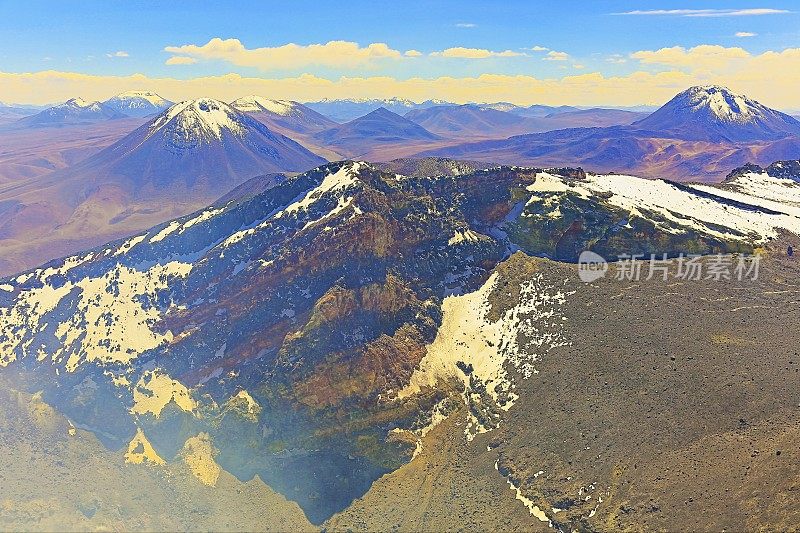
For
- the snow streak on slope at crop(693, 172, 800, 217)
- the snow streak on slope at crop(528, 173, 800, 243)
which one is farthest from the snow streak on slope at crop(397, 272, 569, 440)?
the snow streak on slope at crop(693, 172, 800, 217)

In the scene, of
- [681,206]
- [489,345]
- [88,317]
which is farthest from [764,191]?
[88,317]

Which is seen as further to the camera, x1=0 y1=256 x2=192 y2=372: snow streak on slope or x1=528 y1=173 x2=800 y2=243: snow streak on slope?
x1=528 y1=173 x2=800 y2=243: snow streak on slope

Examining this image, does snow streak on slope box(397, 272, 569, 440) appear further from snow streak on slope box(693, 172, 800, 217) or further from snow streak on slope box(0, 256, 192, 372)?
snow streak on slope box(693, 172, 800, 217)

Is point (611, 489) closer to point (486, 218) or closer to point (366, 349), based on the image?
point (366, 349)

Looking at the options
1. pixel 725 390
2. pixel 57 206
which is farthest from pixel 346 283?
pixel 57 206

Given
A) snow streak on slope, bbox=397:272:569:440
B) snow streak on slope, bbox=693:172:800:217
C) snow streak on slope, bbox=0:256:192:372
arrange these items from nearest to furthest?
1. snow streak on slope, bbox=397:272:569:440
2. snow streak on slope, bbox=0:256:192:372
3. snow streak on slope, bbox=693:172:800:217

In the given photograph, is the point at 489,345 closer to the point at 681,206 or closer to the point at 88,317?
the point at 681,206
